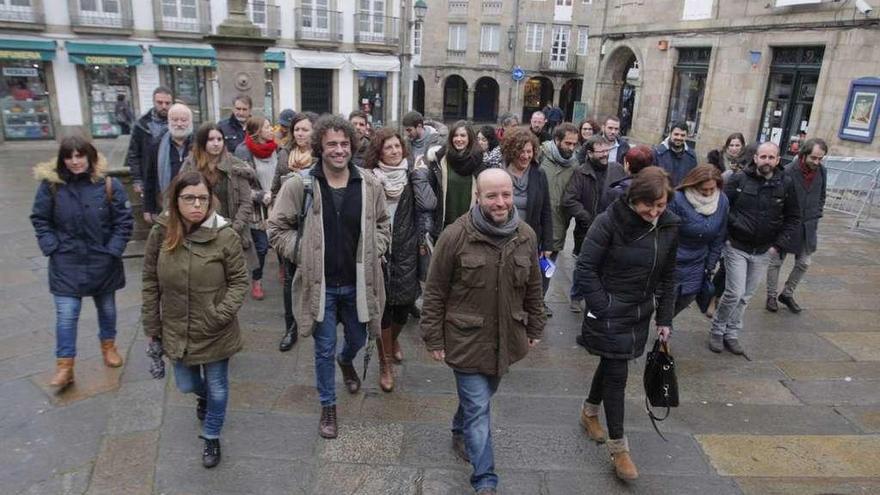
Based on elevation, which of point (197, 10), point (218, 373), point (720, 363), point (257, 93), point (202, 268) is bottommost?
point (720, 363)

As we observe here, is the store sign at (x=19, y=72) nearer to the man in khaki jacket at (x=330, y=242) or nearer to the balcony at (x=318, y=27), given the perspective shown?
the balcony at (x=318, y=27)

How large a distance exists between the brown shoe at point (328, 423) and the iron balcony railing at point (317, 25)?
25.6 metres

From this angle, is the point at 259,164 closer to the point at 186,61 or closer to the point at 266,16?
the point at 186,61

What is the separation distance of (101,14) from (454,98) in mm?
25290

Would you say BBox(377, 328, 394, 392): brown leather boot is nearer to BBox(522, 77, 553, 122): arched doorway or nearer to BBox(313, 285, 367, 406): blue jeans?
BBox(313, 285, 367, 406): blue jeans

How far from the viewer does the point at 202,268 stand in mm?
3236

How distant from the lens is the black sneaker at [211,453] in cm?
341

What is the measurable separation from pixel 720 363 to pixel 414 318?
271 centimetres

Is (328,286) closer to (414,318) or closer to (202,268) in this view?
(202,268)

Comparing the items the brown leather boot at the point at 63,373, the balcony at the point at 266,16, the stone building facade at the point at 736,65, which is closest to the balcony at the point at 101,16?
the balcony at the point at 266,16

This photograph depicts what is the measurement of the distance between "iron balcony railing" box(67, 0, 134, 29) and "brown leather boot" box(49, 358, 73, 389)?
21045mm

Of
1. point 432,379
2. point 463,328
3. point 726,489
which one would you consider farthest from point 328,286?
point 726,489

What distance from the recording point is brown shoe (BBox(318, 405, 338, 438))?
375 cm

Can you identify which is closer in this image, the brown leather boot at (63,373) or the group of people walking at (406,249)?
the group of people walking at (406,249)
